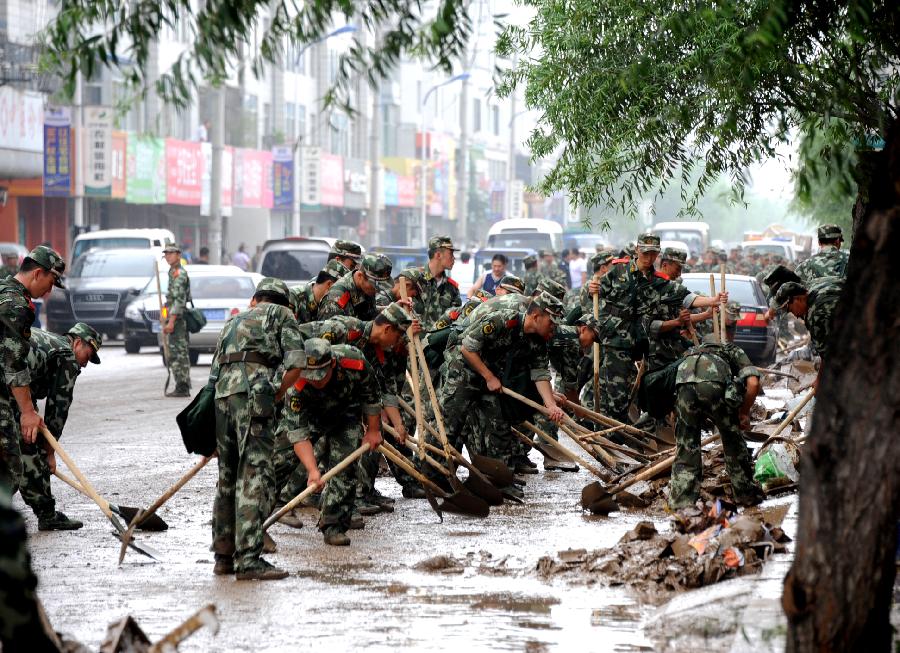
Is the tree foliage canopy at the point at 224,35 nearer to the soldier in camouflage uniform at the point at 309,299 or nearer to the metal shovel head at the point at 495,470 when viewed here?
the metal shovel head at the point at 495,470

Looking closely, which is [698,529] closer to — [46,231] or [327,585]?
[327,585]

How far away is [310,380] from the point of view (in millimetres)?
7906

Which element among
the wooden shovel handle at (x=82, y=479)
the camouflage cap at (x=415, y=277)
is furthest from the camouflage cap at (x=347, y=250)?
the wooden shovel handle at (x=82, y=479)

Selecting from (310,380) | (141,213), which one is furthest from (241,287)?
(141,213)

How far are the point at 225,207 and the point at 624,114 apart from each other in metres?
35.0

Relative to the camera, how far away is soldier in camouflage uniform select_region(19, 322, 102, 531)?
8.79 metres

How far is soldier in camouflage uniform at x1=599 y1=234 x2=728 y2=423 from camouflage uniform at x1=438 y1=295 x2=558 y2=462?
77.1 inches

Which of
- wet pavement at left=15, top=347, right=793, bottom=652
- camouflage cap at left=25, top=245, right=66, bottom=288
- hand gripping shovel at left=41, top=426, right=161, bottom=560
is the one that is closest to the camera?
wet pavement at left=15, top=347, right=793, bottom=652

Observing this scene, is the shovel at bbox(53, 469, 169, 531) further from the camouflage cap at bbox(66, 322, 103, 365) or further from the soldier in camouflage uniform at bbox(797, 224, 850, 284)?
the soldier in camouflage uniform at bbox(797, 224, 850, 284)

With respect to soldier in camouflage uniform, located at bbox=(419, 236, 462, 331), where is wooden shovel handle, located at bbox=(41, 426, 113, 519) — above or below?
below

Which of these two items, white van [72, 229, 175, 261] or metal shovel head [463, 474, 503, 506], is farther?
white van [72, 229, 175, 261]

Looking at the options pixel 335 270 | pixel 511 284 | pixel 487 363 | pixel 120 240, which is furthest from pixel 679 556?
pixel 120 240

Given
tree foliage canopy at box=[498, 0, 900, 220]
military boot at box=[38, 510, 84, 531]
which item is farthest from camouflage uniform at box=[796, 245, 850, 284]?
military boot at box=[38, 510, 84, 531]

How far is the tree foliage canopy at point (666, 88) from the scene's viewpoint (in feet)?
30.7
